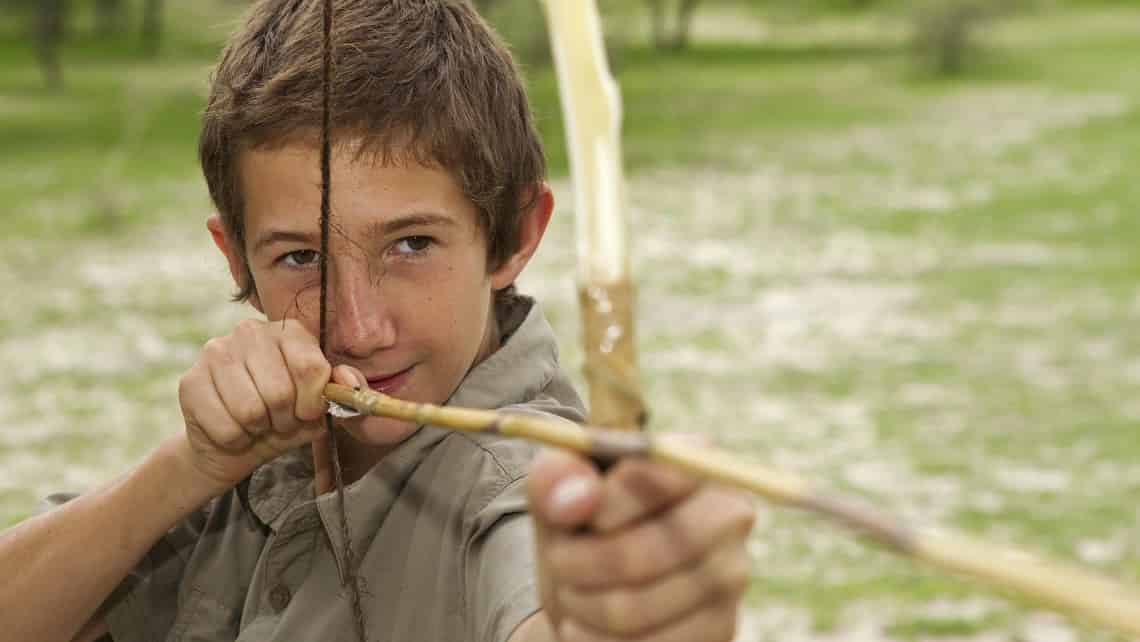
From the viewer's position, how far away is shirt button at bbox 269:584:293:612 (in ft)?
5.73

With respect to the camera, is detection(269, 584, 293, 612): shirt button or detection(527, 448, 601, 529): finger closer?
detection(527, 448, 601, 529): finger

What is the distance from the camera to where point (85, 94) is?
20516 millimetres

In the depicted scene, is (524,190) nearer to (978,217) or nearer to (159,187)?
(978,217)

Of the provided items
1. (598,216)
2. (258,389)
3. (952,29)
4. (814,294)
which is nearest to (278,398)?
(258,389)

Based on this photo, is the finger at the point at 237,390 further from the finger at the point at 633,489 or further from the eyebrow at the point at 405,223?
the finger at the point at 633,489

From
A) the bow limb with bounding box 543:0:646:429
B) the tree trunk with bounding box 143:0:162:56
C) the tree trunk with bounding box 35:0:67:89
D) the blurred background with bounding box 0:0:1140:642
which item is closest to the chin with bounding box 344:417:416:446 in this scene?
the bow limb with bounding box 543:0:646:429

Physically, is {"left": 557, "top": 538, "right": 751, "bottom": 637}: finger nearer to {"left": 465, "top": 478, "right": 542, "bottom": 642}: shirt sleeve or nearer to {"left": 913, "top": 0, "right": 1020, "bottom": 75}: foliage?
{"left": 465, "top": 478, "right": 542, "bottom": 642}: shirt sleeve

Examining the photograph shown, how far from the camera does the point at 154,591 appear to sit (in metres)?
1.96

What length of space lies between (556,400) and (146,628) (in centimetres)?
65

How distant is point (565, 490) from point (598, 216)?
Result: 0.20m

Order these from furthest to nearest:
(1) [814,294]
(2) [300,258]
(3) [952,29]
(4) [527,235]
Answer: (3) [952,29] < (1) [814,294] < (4) [527,235] < (2) [300,258]

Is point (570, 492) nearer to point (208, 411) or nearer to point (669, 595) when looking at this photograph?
point (669, 595)

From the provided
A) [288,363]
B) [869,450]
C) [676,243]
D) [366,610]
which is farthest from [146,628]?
Answer: [676,243]

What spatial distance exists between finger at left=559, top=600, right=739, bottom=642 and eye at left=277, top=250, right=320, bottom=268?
2.63ft
